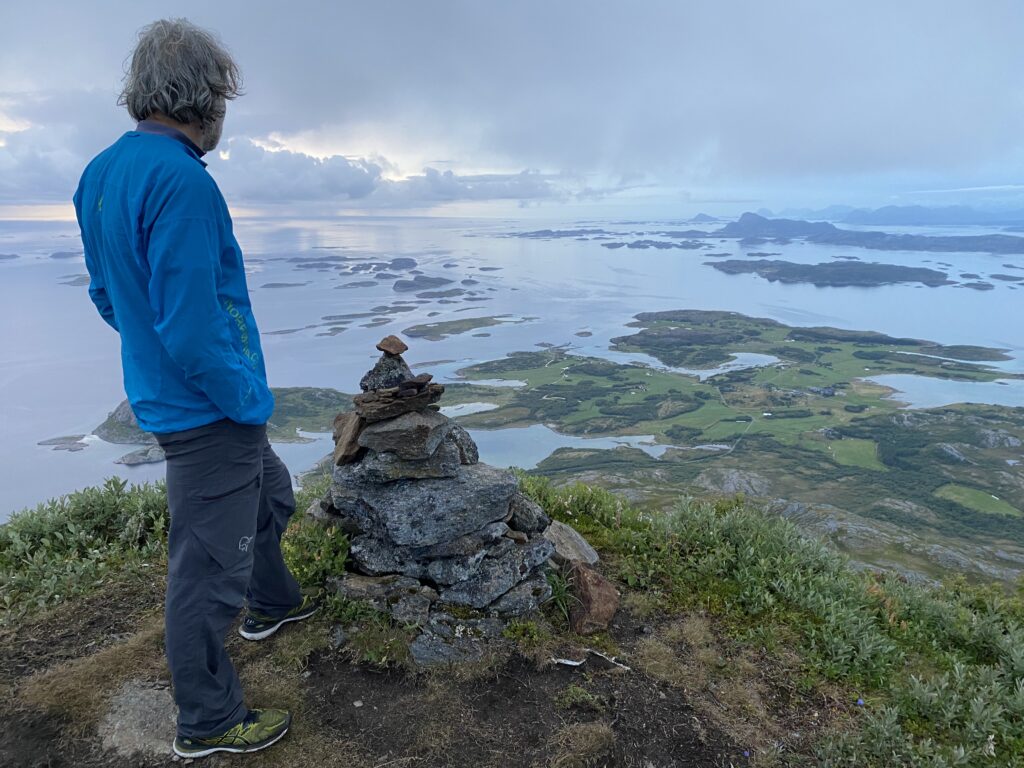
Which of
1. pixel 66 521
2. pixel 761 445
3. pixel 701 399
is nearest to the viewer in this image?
pixel 66 521

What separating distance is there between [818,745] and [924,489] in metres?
123

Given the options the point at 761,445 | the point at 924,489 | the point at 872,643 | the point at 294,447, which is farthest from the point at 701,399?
the point at 872,643

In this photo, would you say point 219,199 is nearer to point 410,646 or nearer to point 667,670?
point 410,646

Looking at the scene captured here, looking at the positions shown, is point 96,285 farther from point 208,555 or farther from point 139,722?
point 139,722

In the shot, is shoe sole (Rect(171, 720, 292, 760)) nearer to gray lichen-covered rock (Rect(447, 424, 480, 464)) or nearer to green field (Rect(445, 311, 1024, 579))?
gray lichen-covered rock (Rect(447, 424, 480, 464))

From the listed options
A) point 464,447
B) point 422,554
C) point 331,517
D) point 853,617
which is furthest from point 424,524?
point 853,617

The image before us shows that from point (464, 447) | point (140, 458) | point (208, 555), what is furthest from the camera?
point (140, 458)

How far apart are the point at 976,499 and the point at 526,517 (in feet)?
409

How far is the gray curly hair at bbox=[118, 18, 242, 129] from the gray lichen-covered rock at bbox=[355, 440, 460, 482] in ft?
13.4

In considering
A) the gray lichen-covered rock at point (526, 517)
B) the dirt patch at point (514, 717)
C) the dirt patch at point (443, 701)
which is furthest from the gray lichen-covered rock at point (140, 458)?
the dirt patch at point (514, 717)

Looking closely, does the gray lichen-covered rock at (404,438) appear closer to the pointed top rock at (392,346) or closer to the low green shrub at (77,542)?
the pointed top rock at (392,346)

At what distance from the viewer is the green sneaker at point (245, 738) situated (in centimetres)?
456

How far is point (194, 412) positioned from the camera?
395 centimetres

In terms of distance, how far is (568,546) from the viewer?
26.6 ft
